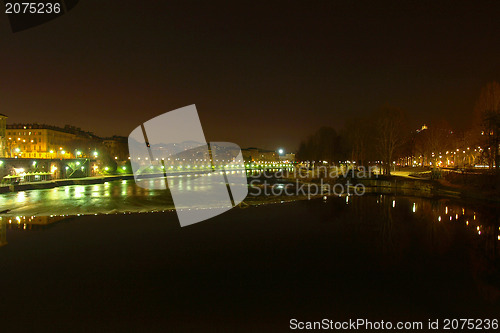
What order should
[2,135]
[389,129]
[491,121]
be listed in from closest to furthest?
[491,121]
[389,129]
[2,135]

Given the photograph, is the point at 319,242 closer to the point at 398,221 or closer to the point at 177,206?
the point at 398,221

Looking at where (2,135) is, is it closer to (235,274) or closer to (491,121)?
(235,274)

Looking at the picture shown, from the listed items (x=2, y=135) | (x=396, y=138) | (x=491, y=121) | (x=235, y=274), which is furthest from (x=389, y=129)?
(x=2, y=135)

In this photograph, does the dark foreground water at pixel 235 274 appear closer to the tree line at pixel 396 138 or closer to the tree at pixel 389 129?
the tree line at pixel 396 138

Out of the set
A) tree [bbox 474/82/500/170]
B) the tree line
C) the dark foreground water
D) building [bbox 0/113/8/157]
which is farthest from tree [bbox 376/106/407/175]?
building [bbox 0/113/8/157]

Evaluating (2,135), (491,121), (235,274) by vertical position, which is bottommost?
(235,274)

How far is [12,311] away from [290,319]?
15.9 ft

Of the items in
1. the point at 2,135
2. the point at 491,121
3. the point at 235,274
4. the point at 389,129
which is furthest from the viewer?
the point at 2,135

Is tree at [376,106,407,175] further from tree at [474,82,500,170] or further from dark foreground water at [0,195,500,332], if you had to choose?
dark foreground water at [0,195,500,332]

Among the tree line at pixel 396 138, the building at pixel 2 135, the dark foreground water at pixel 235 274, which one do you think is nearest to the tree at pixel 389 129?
the tree line at pixel 396 138

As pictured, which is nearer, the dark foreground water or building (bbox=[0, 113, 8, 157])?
the dark foreground water

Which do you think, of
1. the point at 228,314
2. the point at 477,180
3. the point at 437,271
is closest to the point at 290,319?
the point at 228,314

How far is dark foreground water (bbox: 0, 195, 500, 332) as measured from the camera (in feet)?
17.4

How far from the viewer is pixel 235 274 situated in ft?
23.3
